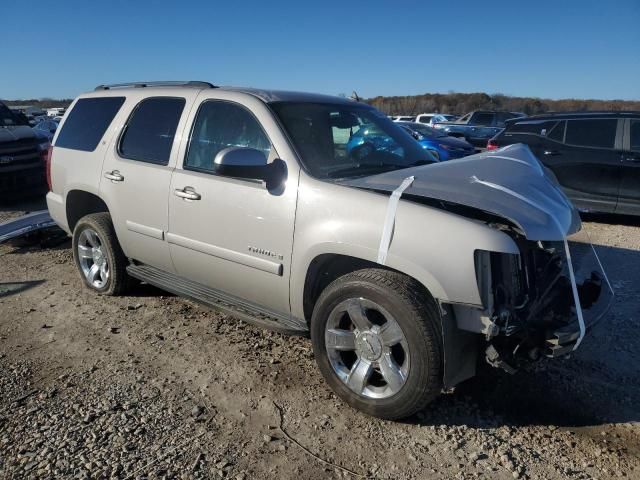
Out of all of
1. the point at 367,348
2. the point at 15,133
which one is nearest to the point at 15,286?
the point at 367,348

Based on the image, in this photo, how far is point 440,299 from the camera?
2652 mm

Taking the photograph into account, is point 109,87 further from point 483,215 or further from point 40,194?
point 40,194

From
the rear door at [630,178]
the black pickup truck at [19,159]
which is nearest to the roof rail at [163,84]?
the black pickup truck at [19,159]

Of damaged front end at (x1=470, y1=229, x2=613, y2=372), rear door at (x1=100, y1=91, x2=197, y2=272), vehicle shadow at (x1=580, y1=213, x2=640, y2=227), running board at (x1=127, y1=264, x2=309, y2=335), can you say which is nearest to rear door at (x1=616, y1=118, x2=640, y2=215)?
vehicle shadow at (x1=580, y1=213, x2=640, y2=227)

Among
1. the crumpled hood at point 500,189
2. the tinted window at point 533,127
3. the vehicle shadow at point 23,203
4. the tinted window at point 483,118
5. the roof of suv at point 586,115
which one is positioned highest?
the tinted window at point 483,118

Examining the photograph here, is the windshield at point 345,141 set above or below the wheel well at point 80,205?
above

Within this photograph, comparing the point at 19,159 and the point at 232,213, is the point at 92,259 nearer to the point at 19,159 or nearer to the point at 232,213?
the point at 232,213

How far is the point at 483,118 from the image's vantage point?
23.3 meters

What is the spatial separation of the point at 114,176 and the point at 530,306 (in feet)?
11.2

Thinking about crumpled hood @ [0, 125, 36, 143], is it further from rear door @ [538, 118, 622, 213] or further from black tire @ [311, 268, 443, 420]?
rear door @ [538, 118, 622, 213]

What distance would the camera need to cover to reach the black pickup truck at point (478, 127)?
62.5 feet

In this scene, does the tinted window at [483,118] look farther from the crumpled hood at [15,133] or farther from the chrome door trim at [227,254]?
the chrome door trim at [227,254]

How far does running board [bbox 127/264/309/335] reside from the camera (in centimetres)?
337

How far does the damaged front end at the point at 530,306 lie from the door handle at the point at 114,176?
3.05 metres
